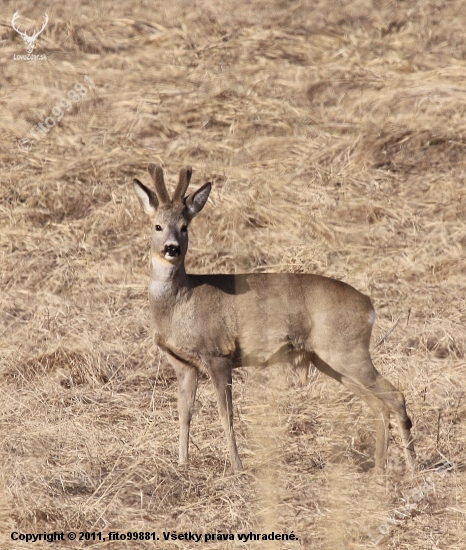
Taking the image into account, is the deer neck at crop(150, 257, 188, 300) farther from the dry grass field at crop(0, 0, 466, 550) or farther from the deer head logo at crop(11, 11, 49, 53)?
the deer head logo at crop(11, 11, 49, 53)

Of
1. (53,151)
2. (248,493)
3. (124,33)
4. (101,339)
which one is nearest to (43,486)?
(248,493)

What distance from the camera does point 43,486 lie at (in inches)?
242

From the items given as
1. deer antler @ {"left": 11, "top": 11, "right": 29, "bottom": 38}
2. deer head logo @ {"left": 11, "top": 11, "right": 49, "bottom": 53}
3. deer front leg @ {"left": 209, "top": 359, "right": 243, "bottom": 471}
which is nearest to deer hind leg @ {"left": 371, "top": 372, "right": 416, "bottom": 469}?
deer front leg @ {"left": 209, "top": 359, "right": 243, "bottom": 471}

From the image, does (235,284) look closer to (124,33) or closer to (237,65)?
(237,65)

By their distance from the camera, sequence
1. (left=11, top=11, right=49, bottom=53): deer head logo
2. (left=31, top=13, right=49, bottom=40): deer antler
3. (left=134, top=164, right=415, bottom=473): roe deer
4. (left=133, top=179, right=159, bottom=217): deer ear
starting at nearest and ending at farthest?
1. (left=134, top=164, right=415, bottom=473): roe deer
2. (left=133, top=179, right=159, bottom=217): deer ear
3. (left=11, top=11, right=49, bottom=53): deer head logo
4. (left=31, top=13, right=49, bottom=40): deer antler

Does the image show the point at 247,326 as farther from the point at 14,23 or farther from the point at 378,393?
the point at 14,23

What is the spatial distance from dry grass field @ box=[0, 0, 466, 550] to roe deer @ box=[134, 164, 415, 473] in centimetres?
44

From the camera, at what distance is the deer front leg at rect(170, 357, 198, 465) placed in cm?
689

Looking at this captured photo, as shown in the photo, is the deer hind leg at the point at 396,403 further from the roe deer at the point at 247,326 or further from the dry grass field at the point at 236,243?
the dry grass field at the point at 236,243

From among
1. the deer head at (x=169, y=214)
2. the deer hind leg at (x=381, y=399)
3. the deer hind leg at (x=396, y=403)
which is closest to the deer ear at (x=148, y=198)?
the deer head at (x=169, y=214)

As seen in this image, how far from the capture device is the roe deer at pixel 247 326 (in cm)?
685

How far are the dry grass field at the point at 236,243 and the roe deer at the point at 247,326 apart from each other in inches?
17.3

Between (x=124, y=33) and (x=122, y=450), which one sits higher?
(x=124, y=33)

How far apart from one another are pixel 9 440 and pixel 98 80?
8403 mm
